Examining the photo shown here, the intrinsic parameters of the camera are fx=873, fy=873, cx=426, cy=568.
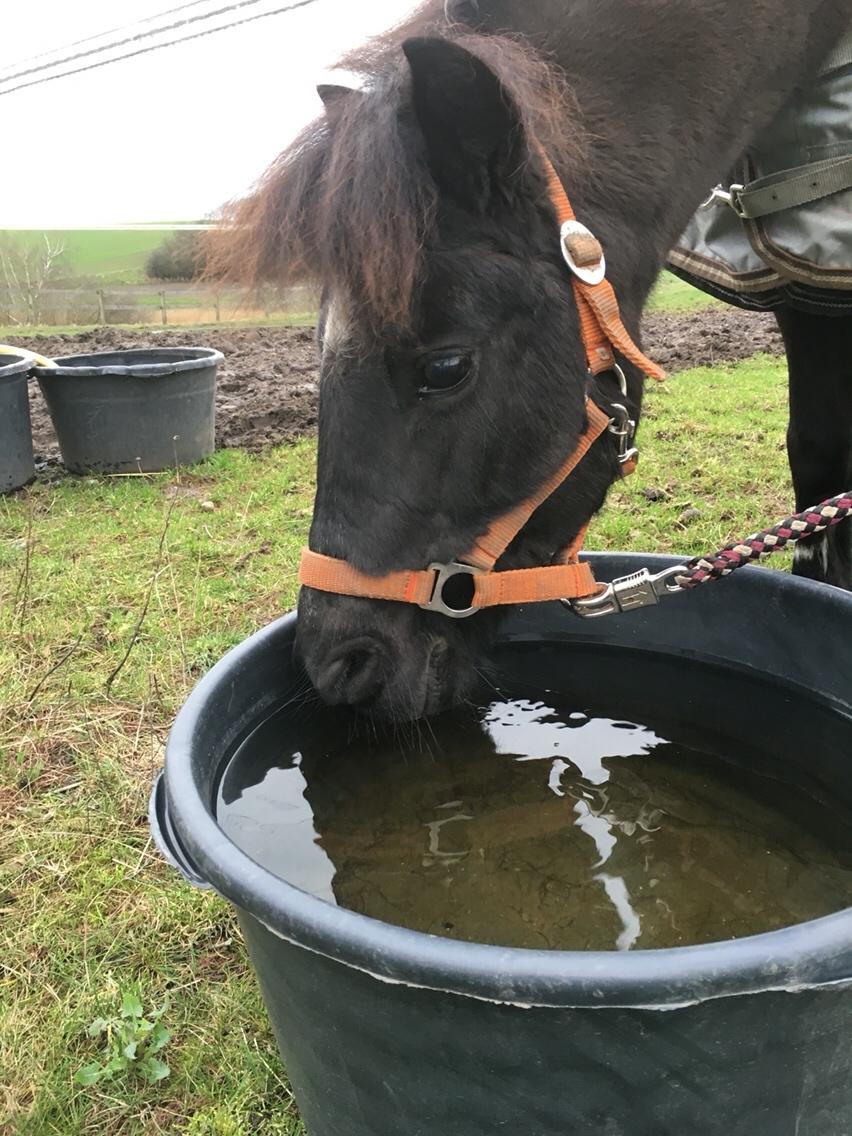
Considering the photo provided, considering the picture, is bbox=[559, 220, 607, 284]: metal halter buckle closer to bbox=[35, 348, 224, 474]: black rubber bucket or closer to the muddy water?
the muddy water

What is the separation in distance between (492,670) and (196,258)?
119 centimetres

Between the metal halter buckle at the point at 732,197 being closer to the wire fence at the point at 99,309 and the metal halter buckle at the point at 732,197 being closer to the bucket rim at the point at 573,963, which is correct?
the bucket rim at the point at 573,963

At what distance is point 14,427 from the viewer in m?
5.38

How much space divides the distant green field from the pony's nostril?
63.0ft

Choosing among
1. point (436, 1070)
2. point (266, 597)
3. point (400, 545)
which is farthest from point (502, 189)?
point (266, 597)

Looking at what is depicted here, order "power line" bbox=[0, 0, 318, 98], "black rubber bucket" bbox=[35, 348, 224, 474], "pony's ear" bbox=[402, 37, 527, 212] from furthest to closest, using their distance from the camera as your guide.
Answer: "power line" bbox=[0, 0, 318, 98] → "black rubber bucket" bbox=[35, 348, 224, 474] → "pony's ear" bbox=[402, 37, 527, 212]

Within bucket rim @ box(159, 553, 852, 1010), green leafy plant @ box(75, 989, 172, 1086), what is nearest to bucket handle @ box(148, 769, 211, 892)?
bucket rim @ box(159, 553, 852, 1010)

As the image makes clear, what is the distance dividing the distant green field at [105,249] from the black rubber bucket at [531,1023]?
19806mm

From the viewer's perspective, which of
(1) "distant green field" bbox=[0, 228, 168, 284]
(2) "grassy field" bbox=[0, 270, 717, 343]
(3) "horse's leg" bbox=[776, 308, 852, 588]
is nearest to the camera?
(3) "horse's leg" bbox=[776, 308, 852, 588]

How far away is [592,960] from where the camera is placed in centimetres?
83

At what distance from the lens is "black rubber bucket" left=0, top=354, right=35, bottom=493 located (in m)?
5.32

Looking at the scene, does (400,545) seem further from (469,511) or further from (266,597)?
(266,597)

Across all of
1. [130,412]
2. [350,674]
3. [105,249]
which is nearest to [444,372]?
[350,674]

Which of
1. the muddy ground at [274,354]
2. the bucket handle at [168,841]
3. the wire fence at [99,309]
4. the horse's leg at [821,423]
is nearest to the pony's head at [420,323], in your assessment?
the bucket handle at [168,841]
